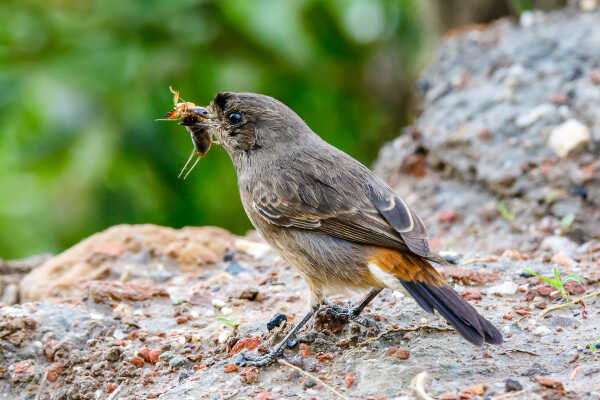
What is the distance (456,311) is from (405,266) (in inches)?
16.6

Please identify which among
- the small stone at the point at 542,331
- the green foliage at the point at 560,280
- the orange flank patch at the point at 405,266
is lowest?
the small stone at the point at 542,331

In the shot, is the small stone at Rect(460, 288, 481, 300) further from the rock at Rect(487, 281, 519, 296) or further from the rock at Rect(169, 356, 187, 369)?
the rock at Rect(169, 356, 187, 369)

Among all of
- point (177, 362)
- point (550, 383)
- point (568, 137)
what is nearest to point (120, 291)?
point (177, 362)

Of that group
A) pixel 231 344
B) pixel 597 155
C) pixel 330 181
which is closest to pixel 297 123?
pixel 330 181

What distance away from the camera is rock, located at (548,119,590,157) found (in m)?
5.96

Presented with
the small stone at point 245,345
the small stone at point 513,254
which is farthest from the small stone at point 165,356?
the small stone at point 513,254

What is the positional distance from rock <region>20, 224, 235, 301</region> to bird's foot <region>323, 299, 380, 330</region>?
1599 millimetres

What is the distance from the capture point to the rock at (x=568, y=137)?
19.6ft

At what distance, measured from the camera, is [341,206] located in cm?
431

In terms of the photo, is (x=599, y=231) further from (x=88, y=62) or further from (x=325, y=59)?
(x=88, y=62)

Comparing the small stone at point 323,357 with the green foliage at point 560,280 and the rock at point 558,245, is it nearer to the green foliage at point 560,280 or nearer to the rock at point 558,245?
the green foliage at point 560,280

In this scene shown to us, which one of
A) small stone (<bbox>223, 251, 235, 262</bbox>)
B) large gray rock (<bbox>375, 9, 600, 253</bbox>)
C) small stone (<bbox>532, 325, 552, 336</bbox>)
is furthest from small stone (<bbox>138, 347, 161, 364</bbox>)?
large gray rock (<bbox>375, 9, 600, 253</bbox>)

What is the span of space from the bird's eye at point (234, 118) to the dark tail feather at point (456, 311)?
1.62m

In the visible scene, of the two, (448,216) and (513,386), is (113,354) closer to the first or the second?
(513,386)
